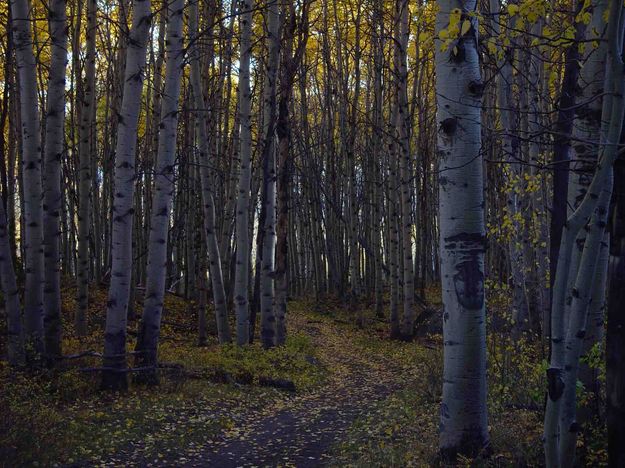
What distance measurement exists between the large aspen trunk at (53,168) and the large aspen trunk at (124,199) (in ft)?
2.87

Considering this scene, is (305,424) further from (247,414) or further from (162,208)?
(162,208)

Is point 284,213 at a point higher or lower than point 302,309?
higher

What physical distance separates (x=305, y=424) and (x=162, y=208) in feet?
13.0

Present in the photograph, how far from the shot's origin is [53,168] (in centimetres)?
890

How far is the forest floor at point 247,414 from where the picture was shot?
5.87m

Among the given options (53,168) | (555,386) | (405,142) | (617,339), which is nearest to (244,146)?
(53,168)

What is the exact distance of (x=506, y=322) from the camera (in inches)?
360

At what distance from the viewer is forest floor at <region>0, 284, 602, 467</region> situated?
5871mm

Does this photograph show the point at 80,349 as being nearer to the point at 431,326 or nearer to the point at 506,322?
the point at 506,322

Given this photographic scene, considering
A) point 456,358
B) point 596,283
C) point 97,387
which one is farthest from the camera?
point 97,387

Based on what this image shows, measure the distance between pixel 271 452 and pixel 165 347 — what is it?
256 inches

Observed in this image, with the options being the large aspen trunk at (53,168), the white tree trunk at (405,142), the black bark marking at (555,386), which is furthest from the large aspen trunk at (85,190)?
the black bark marking at (555,386)

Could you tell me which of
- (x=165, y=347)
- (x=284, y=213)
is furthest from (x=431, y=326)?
(x=165, y=347)

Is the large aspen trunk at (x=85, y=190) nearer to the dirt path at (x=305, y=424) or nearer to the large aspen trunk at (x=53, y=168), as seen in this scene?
the large aspen trunk at (x=53, y=168)
